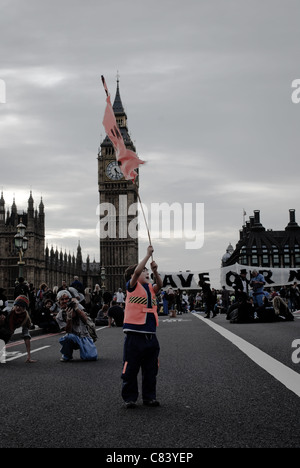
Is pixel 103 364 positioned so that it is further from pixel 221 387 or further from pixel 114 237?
pixel 114 237

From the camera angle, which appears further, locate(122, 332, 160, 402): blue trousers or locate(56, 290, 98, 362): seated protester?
locate(56, 290, 98, 362): seated protester

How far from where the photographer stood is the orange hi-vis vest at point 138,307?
21.2 feet

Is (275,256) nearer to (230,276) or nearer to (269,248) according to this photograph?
(269,248)

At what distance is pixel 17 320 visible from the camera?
11281 millimetres

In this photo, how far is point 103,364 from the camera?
10344 mm

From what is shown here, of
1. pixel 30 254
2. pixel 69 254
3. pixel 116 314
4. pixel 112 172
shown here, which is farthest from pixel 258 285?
pixel 112 172

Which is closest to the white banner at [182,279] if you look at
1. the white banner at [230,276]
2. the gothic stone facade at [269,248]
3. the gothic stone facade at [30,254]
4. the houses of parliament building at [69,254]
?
the white banner at [230,276]

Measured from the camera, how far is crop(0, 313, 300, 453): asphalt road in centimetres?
482

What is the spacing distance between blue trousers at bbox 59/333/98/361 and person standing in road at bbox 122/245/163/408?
15.3 ft

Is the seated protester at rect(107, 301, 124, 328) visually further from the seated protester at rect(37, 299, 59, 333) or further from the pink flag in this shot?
the pink flag

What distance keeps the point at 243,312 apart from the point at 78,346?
11.1 m

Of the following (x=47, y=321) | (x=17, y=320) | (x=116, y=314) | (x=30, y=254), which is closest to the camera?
(x=17, y=320)

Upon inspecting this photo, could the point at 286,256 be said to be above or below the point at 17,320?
above

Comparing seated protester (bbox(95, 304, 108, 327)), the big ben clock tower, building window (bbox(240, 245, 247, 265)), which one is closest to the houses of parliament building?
the big ben clock tower
